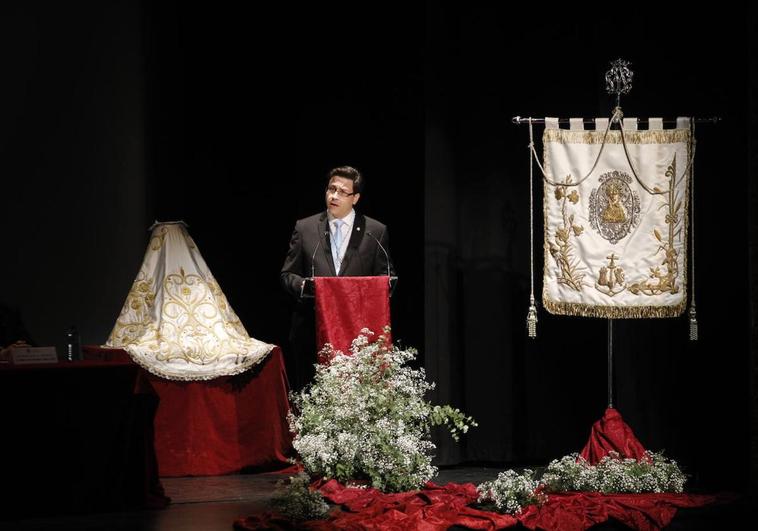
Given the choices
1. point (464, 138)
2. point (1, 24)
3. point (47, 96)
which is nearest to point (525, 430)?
point (464, 138)

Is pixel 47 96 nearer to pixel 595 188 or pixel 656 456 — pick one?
pixel 595 188

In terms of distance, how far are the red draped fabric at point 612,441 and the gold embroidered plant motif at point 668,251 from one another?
0.73 meters

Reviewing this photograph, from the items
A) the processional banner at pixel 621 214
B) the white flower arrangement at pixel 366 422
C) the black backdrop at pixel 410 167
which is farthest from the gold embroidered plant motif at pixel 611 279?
the white flower arrangement at pixel 366 422

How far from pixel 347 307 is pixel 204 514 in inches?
58.4

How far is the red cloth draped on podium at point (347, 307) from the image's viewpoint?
6.19m

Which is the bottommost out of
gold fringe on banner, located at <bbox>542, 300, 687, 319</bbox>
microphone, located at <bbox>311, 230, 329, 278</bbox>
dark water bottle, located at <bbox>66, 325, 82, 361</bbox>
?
dark water bottle, located at <bbox>66, 325, 82, 361</bbox>

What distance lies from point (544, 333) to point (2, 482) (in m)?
3.38

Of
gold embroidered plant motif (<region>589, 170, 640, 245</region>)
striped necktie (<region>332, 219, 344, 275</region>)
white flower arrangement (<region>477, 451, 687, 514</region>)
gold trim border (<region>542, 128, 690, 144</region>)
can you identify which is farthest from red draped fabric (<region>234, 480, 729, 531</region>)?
gold trim border (<region>542, 128, 690, 144</region>)

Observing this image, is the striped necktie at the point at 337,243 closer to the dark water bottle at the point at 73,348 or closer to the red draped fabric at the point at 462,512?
the red draped fabric at the point at 462,512

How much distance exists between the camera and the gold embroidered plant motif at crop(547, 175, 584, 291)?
6129 millimetres

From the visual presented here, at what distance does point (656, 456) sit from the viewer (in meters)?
5.96

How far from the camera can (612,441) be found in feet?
19.7

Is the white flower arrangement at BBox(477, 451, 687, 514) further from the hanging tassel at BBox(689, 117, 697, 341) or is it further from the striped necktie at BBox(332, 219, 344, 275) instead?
the striped necktie at BBox(332, 219, 344, 275)

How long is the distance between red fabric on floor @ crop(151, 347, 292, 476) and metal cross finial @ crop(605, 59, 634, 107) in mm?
2455
